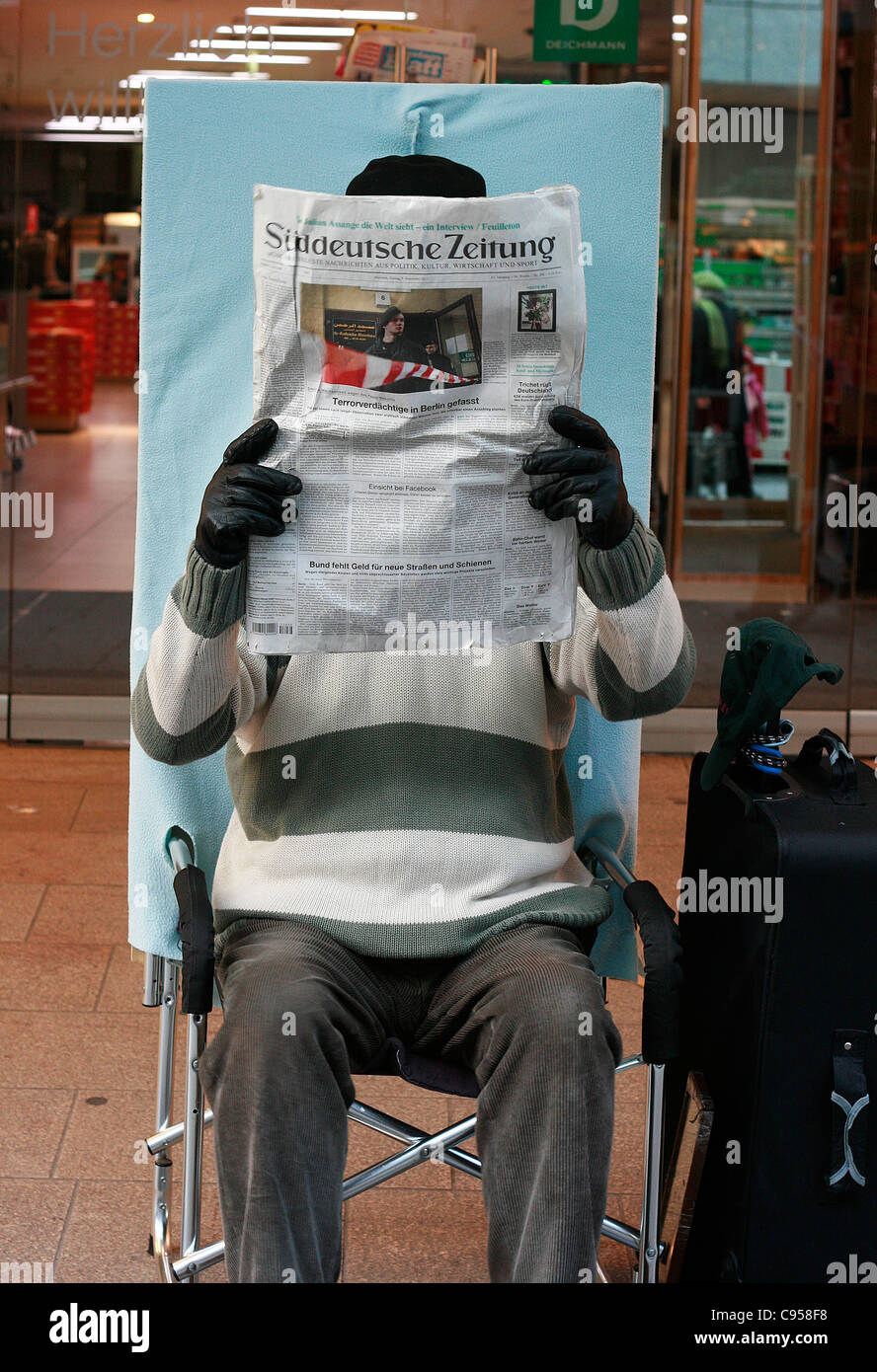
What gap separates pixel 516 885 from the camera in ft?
5.83

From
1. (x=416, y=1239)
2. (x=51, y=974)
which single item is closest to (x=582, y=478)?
(x=416, y=1239)

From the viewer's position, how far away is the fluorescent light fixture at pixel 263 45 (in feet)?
13.8

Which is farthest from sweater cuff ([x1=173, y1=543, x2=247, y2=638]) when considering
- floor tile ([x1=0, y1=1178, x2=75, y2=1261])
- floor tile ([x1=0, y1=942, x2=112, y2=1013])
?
floor tile ([x1=0, y1=942, x2=112, y2=1013])

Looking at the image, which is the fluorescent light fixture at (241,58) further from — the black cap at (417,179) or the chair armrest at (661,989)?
the chair armrest at (661,989)

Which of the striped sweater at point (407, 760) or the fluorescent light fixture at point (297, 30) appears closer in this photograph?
the striped sweater at point (407, 760)

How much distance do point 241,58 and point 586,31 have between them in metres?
1.01

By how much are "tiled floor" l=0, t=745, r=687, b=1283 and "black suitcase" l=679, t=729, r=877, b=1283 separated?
→ 436 mm

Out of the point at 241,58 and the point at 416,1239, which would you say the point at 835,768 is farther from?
the point at 241,58

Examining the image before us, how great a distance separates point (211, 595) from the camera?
1.60m

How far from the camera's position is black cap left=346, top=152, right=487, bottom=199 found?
1.82 meters

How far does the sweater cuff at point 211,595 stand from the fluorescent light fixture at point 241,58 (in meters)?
3.09

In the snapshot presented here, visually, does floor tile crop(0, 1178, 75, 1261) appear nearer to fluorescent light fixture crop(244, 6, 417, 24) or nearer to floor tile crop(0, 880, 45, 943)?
floor tile crop(0, 880, 45, 943)

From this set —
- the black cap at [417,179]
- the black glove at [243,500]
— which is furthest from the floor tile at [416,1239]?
the black cap at [417,179]
